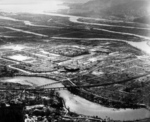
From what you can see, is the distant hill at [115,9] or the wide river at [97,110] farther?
the distant hill at [115,9]

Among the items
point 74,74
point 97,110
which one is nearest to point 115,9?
point 74,74

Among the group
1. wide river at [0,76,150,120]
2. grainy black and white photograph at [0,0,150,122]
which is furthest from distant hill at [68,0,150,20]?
wide river at [0,76,150,120]

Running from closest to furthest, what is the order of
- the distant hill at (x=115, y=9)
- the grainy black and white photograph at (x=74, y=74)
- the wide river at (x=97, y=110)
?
the wide river at (x=97, y=110) < the grainy black and white photograph at (x=74, y=74) < the distant hill at (x=115, y=9)

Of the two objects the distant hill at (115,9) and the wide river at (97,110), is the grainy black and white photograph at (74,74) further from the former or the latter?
the distant hill at (115,9)

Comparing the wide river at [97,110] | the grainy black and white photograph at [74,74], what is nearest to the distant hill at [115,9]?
the grainy black and white photograph at [74,74]

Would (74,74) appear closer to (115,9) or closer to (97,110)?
(97,110)

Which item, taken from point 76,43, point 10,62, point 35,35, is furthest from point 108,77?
point 35,35

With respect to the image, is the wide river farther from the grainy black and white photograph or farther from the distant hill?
the distant hill
